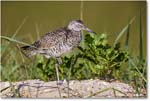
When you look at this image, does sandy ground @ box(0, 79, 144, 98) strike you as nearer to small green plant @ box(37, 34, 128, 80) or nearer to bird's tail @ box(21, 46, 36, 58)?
small green plant @ box(37, 34, 128, 80)

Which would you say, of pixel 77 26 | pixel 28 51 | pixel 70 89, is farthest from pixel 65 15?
pixel 70 89

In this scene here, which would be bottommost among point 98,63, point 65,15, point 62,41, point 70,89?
point 70,89

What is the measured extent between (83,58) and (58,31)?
0.63ft

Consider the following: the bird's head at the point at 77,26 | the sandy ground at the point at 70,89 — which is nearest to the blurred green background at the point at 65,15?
the bird's head at the point at 77,26

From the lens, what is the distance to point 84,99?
13.4 meters

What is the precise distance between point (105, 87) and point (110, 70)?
0.35 ft

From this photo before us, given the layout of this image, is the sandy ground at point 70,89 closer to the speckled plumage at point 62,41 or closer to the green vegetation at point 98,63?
the green vegetation at point 98,63

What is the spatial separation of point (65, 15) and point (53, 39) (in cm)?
17

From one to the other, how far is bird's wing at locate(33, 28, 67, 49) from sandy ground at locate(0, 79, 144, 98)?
20 centimetres

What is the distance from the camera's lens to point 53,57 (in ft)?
44.1

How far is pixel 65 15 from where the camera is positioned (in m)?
13.5

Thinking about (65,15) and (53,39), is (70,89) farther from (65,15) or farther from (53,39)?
(65,15)

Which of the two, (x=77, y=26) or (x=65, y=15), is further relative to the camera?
(x=65, y=15)

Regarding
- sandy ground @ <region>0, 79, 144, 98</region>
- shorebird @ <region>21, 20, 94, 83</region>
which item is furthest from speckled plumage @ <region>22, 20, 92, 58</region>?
sandy ground @ <region>0, 79, 144, 98</region>
